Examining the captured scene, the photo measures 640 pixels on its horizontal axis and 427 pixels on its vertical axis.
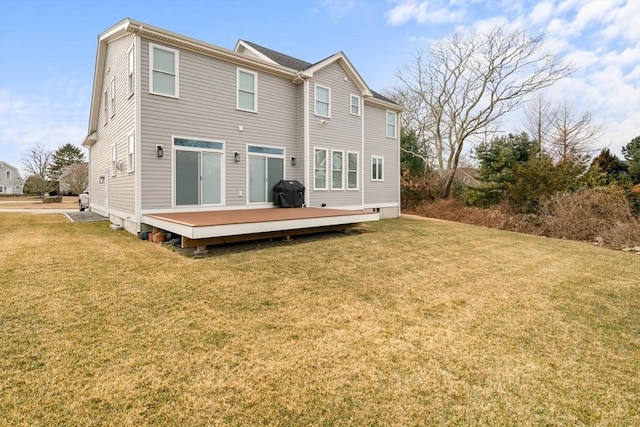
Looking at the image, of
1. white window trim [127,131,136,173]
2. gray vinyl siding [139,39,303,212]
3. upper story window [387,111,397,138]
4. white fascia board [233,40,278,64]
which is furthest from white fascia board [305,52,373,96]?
white window trim [127,131,136,173]

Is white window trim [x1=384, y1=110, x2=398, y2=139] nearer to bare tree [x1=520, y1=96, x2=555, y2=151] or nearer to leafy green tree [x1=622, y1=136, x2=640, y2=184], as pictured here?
bare tree [x1=520, y1=96, x2=555, y2=151]

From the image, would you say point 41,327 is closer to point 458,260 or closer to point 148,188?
point 148,188

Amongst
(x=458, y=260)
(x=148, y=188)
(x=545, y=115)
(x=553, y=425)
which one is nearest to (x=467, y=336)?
(x=553, y=425)

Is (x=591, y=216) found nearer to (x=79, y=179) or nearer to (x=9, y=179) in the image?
(x=79, y=179)

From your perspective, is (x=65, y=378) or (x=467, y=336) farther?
(x=467, y=336)

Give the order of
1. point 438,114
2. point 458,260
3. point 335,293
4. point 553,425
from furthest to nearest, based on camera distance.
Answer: point 438,114 → point 458,260 → point 335,293 → point 553,425

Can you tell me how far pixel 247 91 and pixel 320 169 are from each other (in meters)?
3.74

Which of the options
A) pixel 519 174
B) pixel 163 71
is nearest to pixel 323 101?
pixel 163 71

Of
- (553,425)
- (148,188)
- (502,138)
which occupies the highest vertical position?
(502,138)

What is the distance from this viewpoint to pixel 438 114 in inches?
858

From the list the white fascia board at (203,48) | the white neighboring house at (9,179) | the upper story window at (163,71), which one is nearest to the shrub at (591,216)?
the white fascia board at (203,48)

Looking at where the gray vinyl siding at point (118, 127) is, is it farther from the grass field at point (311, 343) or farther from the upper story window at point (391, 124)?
the upper story window at point (391, 124)

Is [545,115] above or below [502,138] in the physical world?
above

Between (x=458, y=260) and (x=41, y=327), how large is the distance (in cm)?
639
